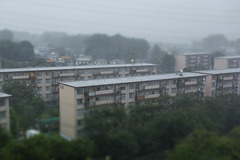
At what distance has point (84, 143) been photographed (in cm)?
330

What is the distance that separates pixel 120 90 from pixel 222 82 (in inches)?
151

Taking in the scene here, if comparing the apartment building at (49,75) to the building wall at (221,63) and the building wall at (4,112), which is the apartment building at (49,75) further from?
the building wall at (221,63)

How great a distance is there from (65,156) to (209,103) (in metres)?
3.33

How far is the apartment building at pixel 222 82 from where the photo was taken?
26.6 ft

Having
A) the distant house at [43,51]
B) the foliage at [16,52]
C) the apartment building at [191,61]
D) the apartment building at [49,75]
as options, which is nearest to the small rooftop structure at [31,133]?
the apartment building at [49,75]

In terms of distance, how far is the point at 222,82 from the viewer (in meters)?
8.37

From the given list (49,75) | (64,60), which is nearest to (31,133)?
(49,75)

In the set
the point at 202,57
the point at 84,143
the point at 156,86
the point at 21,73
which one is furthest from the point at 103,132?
the point at 202,57

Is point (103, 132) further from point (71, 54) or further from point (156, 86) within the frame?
point (71, 54)

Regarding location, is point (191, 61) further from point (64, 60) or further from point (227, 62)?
point (64, 60)

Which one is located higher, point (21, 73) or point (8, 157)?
point (21, 73)

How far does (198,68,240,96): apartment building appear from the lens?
812 cm

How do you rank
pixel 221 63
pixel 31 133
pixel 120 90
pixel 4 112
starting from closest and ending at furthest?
1. pixel 31 133
2. pixel 4 112
3. pixel 120 90
4. pixel 221 63

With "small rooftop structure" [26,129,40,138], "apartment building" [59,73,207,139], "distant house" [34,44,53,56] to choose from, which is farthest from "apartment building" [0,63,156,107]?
"distant house" [34,44,53,56]
